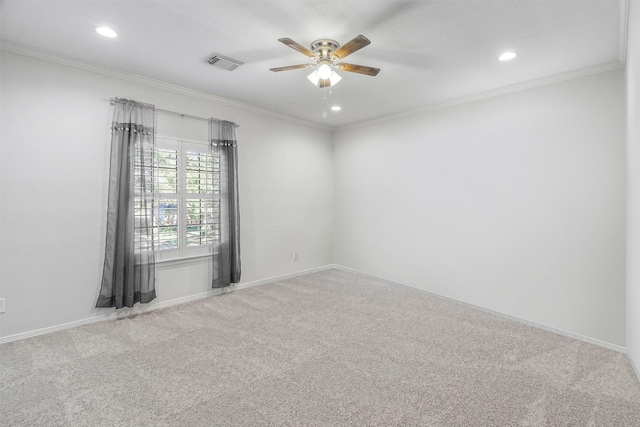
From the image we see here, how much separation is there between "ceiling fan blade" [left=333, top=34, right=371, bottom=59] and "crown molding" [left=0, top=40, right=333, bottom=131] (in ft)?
7.10

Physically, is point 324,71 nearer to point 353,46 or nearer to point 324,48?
point 324,48

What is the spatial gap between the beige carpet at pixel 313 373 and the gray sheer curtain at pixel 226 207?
0.72 m

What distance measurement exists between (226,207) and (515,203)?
3.54 meters

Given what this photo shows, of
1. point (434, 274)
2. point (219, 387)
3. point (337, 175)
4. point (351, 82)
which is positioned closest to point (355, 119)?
point (337, 175)

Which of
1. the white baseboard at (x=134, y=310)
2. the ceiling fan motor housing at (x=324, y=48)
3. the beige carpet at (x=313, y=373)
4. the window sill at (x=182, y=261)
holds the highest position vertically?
the ceiling fan motor housing at (x=324, y=48)

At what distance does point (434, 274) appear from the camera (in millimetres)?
4215

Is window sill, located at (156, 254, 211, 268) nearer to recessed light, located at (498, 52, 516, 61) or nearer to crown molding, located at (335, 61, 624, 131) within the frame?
crown molding, located at (335, 61, 624, 131)

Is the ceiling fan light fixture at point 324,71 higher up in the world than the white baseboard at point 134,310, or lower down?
higher up

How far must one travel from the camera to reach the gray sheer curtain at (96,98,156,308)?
3.17 metres

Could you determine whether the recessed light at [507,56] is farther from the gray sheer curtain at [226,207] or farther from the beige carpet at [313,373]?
the gray sheer curtain at [226,207]

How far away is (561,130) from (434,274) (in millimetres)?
2219

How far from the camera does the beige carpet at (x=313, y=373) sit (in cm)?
185

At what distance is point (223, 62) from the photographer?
2959 mm

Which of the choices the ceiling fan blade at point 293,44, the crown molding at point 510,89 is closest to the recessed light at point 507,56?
the crown molding at point 510,89
